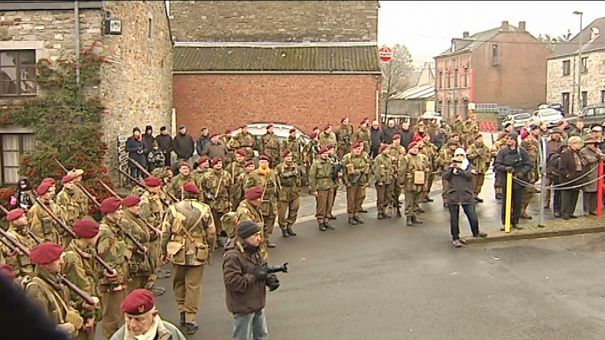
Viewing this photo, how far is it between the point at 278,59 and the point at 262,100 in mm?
2448

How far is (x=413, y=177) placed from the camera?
1426 cm

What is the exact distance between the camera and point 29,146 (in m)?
17.6

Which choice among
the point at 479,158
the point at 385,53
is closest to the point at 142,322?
the point at 479,158

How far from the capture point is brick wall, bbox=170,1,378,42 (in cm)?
3369

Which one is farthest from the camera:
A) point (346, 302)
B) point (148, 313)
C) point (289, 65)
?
point (289, 65)

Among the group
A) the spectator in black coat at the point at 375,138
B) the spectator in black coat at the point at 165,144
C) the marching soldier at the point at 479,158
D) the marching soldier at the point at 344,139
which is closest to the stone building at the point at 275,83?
the spectator in black coat at the point at 375,138

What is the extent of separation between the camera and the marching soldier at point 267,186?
12578mm

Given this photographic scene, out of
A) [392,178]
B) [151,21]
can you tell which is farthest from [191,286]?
A: [151,21]

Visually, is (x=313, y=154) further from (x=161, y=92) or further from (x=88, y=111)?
(x=161, y=92)

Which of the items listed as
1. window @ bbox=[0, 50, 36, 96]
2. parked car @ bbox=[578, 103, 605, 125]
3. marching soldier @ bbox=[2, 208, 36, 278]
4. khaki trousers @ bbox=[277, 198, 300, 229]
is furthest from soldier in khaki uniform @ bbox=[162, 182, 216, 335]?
parked car @ bbox=[578, 103, 605, 125]

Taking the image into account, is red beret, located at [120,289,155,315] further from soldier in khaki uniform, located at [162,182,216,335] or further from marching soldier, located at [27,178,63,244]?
marching soldier, located at [27,178,63,244]

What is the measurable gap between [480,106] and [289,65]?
38042 mm

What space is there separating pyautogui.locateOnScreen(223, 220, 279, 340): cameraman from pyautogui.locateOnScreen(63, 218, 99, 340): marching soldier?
4.38 feet

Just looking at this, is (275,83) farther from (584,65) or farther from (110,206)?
(584,65)
